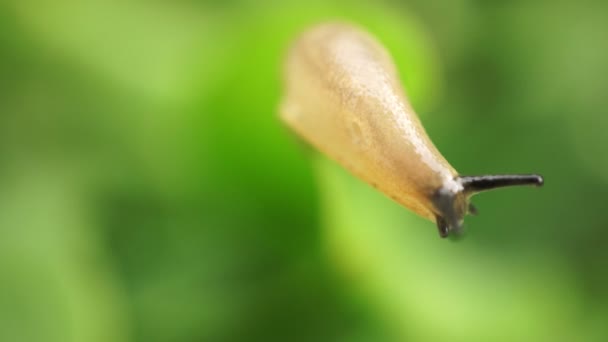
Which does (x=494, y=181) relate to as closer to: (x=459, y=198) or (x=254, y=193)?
(x=459, y=198)

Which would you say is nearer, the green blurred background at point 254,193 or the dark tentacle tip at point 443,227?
the dark tentacle tip at point 443,227

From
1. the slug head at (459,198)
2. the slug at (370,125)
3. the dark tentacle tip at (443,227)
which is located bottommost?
the dark tentacle tip at (443,227)

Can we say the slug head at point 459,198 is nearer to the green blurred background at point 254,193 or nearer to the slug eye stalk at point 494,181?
the slug eye stalk at point 494,181

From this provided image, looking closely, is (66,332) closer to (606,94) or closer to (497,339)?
(497,339)

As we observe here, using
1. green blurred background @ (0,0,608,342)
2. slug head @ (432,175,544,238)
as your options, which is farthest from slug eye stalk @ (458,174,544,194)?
green blurred background @ (0,0,608,342)

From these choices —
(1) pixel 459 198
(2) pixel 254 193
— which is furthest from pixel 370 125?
(2) pixel 254 193

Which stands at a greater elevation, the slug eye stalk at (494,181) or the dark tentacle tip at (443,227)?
the slug eye stalk at (494,181)

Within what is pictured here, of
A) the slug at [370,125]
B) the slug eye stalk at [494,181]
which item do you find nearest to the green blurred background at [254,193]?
the slug at [370,125]

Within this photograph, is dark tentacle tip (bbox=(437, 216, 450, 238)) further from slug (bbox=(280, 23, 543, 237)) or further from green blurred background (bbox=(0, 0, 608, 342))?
green blurred background (bbox=(0, 0, 608, 342))
